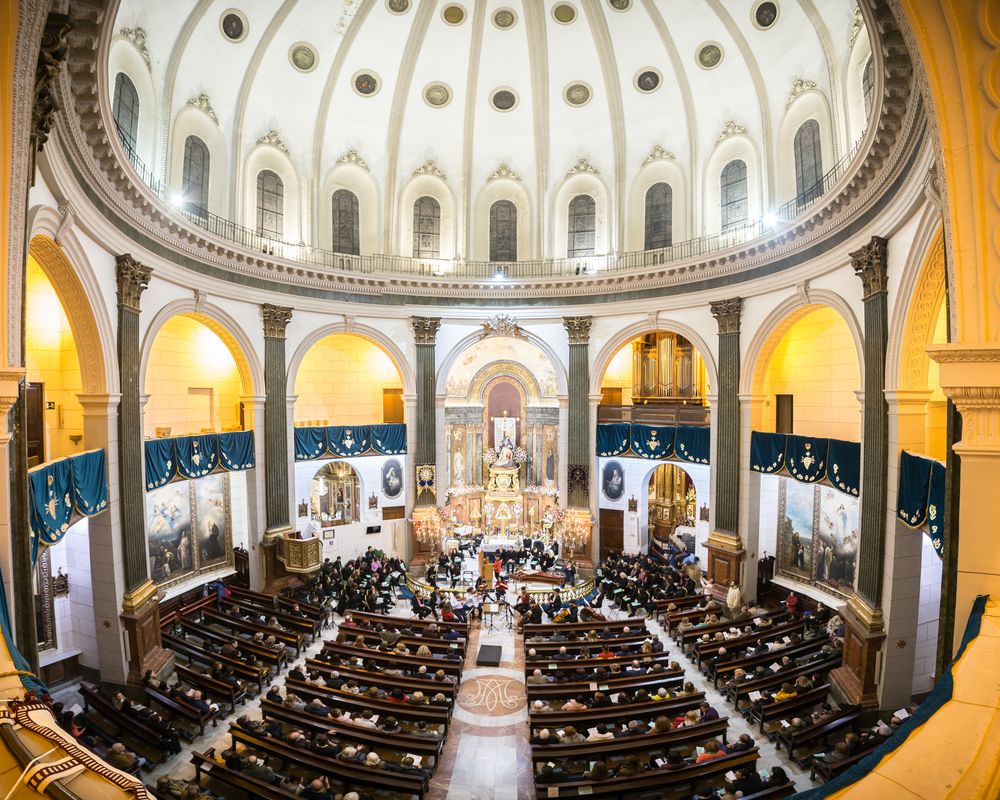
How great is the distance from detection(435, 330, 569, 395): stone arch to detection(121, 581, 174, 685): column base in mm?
12621

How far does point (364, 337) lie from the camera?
74.0ft

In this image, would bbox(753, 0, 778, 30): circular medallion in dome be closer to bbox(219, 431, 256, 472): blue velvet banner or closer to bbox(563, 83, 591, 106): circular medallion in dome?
bbox(563, 83, 591, 106): circular medallion in dome

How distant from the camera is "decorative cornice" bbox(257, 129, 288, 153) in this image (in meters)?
19.9

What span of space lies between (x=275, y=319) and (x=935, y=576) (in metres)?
21.3

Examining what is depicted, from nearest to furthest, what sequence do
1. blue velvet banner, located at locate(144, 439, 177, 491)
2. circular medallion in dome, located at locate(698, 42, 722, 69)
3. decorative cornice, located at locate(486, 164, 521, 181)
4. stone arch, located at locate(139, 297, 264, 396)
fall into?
blue velvet banner, located at locate(144, 439, 177, 491), stone arch, located at locate(139, 297, 264, 396), circular medallion in dome, located at locate(698, 42, 722, 69), decorative cornice, located at locate(486, 164, 521, 181)

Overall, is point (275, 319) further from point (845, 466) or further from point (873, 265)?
point (845, 466)

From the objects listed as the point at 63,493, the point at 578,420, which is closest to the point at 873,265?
the point at 578,420

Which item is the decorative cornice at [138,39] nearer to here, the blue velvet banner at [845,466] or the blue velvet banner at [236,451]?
the blue velvet banner at [236,451]

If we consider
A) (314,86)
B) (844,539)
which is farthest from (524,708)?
(314,86)

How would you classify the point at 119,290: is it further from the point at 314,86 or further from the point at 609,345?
the point at 609,345

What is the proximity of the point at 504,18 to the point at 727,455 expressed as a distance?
17.7 m

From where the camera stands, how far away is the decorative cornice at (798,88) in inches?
659

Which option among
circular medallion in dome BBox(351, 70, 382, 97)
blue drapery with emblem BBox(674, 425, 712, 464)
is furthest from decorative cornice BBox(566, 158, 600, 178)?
blue drapery with emblem BBox(674, 425, 712, 464)

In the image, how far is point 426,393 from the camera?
2305 cm
